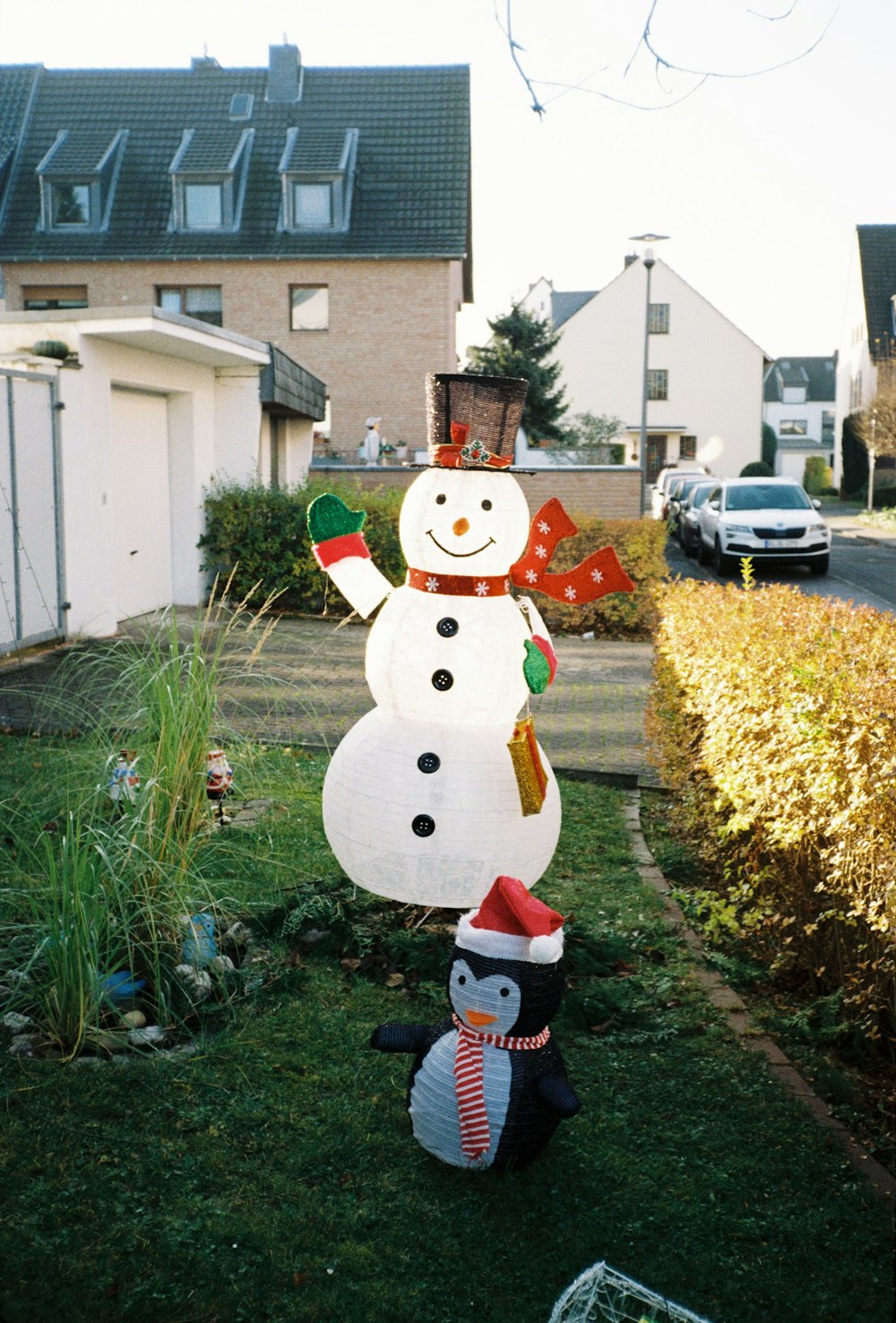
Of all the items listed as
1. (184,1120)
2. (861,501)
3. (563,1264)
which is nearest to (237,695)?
(184,1120)

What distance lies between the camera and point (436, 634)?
446 centimetres

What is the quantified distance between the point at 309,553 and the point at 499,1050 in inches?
487

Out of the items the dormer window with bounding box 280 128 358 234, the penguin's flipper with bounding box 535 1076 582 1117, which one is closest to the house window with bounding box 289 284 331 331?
the dormer window with bounding box 280 128 358 234

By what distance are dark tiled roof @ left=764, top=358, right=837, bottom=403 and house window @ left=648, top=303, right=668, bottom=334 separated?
1432 inches

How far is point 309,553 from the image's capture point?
15398 millimetres

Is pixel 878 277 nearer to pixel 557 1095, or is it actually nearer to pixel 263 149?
pixel 263 149

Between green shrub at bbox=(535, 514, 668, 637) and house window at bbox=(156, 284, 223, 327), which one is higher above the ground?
house window at bbox=(156, 284, 223, 327)

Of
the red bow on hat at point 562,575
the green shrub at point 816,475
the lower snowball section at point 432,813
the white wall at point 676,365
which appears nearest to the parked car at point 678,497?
the white wall at point 676,365

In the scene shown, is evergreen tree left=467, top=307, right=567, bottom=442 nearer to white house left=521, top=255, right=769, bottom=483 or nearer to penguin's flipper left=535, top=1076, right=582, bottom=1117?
white house left=521, top=255, right=769, bottom=483

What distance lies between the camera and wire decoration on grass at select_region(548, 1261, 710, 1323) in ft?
8.53

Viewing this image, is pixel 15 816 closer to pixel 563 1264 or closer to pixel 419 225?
pixel 563 1264

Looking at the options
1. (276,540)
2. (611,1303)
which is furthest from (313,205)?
(611,1303)

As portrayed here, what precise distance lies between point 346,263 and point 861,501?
26.6 m

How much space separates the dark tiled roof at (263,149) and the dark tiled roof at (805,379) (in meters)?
59.6
